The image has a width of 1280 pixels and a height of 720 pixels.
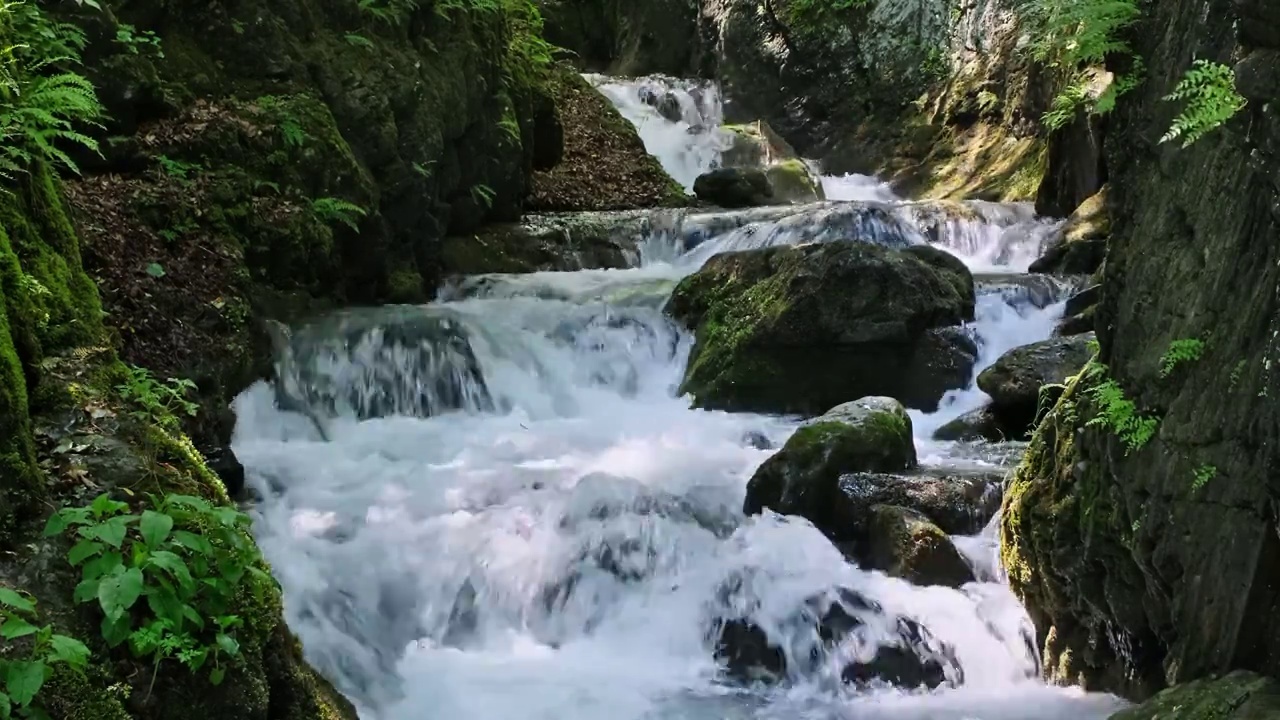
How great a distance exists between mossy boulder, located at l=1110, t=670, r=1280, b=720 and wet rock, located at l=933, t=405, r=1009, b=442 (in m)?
4.34

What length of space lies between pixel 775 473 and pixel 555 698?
96.0 inches

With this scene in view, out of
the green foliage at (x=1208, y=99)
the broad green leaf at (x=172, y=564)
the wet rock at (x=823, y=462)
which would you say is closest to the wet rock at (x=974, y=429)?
the wet rock at (x=823, y=462)

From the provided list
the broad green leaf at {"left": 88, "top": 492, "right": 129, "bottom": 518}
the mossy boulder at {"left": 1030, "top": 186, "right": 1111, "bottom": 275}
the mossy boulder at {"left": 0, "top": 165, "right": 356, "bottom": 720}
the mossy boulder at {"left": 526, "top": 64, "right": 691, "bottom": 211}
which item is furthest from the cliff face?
the mossy boulder at {"left": 526, "top": 64, "right": 691, "bottom": 211}

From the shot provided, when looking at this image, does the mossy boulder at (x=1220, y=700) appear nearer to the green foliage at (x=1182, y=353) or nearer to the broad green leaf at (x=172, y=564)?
the green foliage at (x=1182, y=353)

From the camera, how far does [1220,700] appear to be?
12.3 feet

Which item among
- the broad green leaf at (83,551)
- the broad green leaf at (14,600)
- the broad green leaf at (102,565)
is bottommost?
the broad green leaf at (14,600)

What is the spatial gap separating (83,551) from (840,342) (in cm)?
726

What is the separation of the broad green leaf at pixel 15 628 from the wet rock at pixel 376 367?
5189mm

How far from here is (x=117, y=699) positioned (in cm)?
312

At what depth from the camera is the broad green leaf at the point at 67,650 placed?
2883mm

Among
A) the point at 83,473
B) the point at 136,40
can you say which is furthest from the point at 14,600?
the point at 136,40

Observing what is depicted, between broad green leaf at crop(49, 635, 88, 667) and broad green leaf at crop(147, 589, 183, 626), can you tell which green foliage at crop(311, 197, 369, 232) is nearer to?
broad green leaf at crop(147, 589, 183, 626)

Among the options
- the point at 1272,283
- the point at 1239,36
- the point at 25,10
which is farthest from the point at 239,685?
the point at 25,10

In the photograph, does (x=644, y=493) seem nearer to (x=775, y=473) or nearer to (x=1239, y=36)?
(x=775, y=473)
